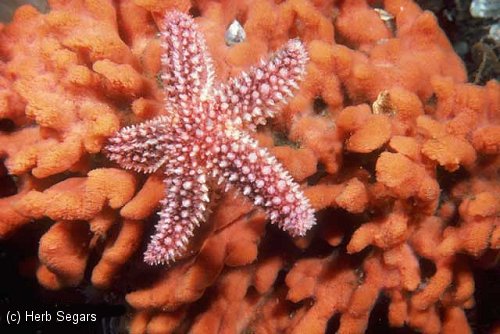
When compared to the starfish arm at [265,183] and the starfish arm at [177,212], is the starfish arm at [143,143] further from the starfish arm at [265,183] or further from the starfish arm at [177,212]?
the starfish arm at [265,183]

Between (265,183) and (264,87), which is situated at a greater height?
(264,87)

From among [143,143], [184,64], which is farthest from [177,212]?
[184,64]

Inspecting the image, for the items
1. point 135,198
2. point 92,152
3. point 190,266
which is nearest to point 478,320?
point 190,266

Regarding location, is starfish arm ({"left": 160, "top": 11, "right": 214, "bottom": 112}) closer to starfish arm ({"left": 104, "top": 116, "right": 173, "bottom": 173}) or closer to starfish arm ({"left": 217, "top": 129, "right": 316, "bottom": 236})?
starfish arm ({"left": 104, "top": 116, "right": 173, "bottom": 173})

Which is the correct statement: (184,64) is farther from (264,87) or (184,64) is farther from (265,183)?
(265,183)

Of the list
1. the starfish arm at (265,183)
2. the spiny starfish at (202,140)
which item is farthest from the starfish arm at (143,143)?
the starfish arm at (265,183)

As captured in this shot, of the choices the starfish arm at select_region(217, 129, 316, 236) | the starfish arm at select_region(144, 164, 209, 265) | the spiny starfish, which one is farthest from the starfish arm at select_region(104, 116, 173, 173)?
the starfish arm at select_region(217, 129, 316, 236)

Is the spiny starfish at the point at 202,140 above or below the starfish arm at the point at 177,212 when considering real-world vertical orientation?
above
